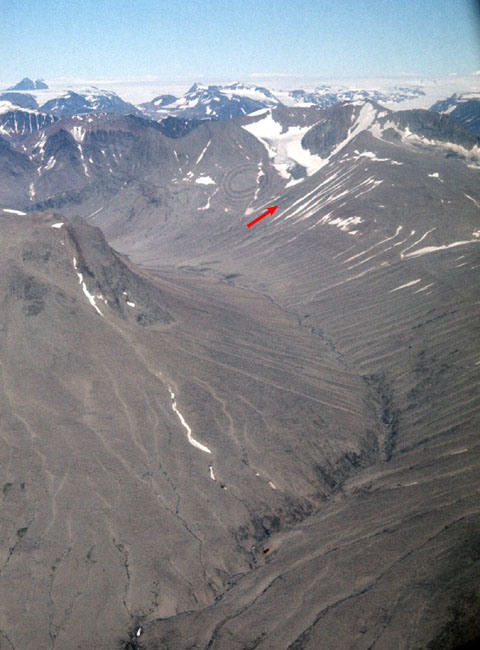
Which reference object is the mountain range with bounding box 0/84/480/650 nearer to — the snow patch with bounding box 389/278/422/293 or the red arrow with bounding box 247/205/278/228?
the snow patch with bounding box 389/278/422/293

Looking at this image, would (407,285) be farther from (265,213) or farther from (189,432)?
(265,213)

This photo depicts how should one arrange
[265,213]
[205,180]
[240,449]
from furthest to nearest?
[205,180] → [265,213] → [240,449]

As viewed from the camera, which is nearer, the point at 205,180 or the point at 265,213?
the point at 265,213

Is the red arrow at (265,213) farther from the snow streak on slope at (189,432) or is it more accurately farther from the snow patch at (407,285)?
the snow streak on slope at (189,432)

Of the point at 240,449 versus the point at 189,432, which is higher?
the point at 189,432

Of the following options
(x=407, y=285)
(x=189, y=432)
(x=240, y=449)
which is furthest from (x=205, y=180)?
(x=240, y=449)

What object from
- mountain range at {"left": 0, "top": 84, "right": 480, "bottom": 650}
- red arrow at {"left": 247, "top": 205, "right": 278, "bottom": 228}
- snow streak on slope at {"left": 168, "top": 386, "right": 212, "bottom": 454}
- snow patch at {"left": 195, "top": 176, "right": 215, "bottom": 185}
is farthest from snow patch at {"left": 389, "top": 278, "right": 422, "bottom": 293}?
snow patch at {"left": 195, "top": 176, "right": 215, "bottom": 185}

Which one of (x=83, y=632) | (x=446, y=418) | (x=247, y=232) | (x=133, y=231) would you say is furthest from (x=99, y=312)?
(x=133, y=231)

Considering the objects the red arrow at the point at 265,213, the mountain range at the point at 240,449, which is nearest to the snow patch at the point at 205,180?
the red arrow at the point at 265,213
